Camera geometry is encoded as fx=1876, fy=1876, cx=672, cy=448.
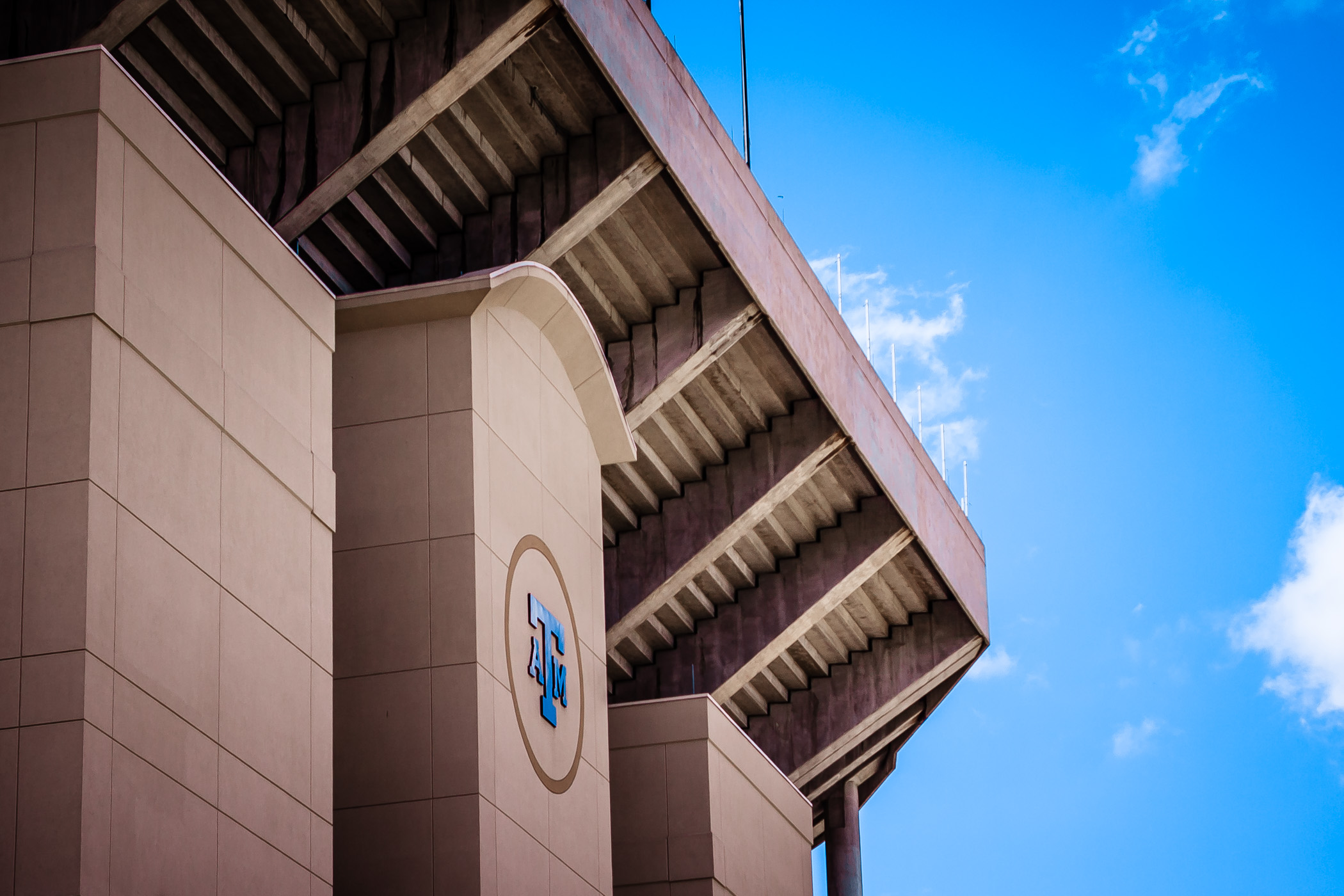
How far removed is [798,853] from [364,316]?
16208 millimetres

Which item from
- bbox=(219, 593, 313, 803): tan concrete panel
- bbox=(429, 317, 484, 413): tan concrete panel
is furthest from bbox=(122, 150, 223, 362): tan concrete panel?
bbox=(429, 317, 484, 413): tan concrete panel

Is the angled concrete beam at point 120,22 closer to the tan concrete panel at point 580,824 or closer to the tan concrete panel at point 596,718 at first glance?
the tan concrete panel at point 596,718

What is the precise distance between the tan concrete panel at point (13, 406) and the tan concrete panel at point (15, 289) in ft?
0.33

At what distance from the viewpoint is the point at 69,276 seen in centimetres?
1552

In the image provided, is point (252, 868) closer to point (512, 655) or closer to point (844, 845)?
point (512, 655)

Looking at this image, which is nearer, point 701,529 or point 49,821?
point 49,821

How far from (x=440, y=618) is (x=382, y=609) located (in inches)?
27.3

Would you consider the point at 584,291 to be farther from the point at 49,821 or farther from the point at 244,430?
the point at 49,821

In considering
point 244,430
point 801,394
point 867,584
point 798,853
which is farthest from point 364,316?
point 867,584

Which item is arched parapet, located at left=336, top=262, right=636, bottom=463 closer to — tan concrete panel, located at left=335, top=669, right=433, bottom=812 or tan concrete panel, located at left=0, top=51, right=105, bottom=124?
tan concrete panel, located at left=335, top=669, right=433, bottom=812

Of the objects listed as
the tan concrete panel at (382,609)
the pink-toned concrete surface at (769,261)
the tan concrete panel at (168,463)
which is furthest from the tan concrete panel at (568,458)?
the tan concrete panel at (168,463)

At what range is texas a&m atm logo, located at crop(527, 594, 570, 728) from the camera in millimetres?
22891

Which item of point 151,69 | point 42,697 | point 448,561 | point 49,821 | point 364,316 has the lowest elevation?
point 49,821

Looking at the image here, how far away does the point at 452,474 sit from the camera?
2167cm
